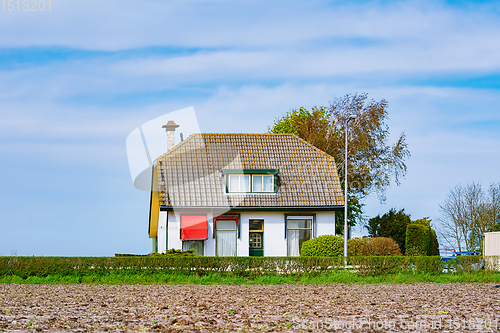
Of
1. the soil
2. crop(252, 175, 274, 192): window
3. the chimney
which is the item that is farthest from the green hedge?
the chimney

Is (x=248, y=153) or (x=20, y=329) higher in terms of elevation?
(x=248, y=153)

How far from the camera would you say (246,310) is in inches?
505

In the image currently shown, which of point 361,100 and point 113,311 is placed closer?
point 113,311

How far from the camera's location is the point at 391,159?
149ft

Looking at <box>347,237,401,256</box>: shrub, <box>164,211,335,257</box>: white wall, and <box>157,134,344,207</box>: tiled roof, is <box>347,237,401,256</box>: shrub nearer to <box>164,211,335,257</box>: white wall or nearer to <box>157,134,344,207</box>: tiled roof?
<box>164,211,335,257</box>: white wall

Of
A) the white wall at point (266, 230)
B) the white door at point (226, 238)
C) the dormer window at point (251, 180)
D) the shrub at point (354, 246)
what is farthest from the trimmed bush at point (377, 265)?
the dormer window at point (251, 180)

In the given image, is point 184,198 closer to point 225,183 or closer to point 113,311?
point 225,183

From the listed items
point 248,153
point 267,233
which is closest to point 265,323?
point 267,233

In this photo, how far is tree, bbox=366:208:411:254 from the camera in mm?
42344

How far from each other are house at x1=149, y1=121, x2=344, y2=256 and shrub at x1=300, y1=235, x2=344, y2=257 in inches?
99.7

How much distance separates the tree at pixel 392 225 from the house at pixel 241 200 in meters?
11.2

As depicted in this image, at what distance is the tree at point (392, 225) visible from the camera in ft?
139

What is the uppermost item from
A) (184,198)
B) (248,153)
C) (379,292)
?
(248,153)

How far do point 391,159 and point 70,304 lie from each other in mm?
35293
